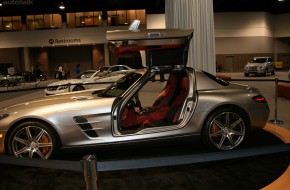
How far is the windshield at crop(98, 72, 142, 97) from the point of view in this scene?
5301 millimetres

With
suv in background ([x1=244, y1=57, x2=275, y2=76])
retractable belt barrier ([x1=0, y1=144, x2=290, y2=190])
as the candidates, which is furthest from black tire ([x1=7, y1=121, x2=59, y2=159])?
suv in background ([x1=244, y1=57, x2=275, y2=76])

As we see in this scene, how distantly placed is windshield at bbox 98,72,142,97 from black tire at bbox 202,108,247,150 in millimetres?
1372

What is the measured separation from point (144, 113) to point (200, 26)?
3.66 metres

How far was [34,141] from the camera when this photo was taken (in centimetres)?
477

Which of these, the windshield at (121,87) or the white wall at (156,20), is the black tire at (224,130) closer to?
the windshield at (121,87)

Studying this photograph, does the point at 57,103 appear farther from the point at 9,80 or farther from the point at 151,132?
the point at 9,80

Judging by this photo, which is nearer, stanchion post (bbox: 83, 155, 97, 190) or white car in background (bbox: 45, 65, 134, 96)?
stanchion post (bbox: 83, 155, 97, 190)

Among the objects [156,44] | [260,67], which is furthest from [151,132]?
[260,67]

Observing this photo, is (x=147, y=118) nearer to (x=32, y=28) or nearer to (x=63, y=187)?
(x=63, y=187)

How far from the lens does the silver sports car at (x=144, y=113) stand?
471 cm

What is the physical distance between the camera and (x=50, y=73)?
41500 mm

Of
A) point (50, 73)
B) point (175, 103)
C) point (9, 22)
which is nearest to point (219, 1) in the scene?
point (50, 73)

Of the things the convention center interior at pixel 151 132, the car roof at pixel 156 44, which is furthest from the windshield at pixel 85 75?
the car roof at pixel 156 44

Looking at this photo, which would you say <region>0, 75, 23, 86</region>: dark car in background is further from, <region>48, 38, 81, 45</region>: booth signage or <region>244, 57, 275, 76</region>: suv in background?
<region>244, 57, 275, 76</region>: suv in background
